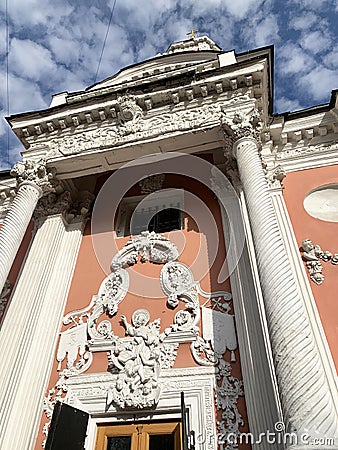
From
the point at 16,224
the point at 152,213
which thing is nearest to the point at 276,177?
the point at 152,213

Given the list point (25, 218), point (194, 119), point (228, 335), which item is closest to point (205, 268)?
point (228, 335)

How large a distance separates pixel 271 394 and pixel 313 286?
2.06 metres

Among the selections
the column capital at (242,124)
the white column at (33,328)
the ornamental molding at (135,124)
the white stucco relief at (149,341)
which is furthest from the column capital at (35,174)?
the column capital at (242,124)

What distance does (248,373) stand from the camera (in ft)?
18.7

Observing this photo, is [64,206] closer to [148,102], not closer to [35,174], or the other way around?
[35,174]

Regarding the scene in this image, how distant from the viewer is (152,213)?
9305mm

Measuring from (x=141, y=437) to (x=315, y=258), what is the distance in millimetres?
4108

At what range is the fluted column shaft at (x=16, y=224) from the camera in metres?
6.82

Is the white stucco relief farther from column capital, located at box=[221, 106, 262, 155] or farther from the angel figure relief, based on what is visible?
column capital, located at box=[221, 106, 262, 155]

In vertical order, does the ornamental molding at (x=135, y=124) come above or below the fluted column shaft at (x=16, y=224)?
above

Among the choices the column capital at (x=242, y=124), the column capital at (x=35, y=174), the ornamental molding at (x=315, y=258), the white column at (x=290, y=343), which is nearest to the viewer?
the white column at (x=290, y=343)

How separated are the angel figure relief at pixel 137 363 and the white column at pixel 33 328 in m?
1.30

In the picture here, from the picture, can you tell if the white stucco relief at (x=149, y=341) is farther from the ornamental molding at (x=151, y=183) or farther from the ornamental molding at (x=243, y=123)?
the ornamental molding at (x=243, y=123)

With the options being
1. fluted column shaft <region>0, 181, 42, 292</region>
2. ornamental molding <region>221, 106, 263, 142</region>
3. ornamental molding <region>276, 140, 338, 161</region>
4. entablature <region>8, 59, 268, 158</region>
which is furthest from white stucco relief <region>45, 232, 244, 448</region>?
ornamental molding <region>276, 140, 338, 161</region>
